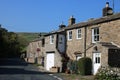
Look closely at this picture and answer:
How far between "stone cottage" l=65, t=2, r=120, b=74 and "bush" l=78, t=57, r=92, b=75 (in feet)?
1.58

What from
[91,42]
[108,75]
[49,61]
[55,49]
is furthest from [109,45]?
[49,61]

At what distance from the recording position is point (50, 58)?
Result: 47375 millimetres

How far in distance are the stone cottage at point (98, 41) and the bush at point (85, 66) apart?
480 mm

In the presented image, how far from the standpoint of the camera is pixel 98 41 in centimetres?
3772

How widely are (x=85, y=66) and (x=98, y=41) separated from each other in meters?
3.65

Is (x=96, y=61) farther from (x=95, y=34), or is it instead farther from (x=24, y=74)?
(x=24, y=74)

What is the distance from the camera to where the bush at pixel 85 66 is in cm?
3594

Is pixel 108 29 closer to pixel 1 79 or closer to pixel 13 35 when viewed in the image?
pixel 1 79

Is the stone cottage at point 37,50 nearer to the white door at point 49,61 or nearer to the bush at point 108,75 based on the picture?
the white door at point 49,61

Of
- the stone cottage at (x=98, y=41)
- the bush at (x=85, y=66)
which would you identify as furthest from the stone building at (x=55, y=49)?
the bush at (x=85, y=66)

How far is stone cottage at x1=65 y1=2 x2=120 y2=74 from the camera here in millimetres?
32531

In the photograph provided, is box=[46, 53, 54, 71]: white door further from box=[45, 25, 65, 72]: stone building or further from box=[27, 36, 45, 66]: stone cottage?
box=[27, 36, 45, 66]: stone cottage

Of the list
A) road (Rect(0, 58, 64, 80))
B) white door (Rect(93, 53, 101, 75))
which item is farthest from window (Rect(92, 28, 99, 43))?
road (Rect(0, 58, 64, 80))

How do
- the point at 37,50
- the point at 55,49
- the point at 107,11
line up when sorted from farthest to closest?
the point at 37,50 < the point at 55,49 < the point at 107,11
